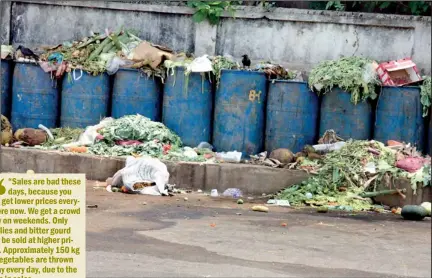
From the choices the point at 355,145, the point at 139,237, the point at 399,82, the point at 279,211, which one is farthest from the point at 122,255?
the point at 399,82

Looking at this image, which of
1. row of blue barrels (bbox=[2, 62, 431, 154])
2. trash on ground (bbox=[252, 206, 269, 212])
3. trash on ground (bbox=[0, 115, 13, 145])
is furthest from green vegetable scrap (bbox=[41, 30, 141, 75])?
trash on ground (bbox=[252, 206, 269, 212])

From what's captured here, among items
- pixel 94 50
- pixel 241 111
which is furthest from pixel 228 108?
pixel 94 50

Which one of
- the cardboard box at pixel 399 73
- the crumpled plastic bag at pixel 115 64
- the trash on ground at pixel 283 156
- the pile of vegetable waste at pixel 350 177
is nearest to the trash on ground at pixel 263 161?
the trash on ground at pixel 283 156

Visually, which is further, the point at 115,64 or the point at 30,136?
Answer: the point at 115,64

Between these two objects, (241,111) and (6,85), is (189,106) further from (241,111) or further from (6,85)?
(6,85)

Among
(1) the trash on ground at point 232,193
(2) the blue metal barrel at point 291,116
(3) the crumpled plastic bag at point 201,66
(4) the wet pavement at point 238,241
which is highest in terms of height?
(3) the crumpled plastic bag at point 201,66

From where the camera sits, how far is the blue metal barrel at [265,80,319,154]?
1073 centimetres

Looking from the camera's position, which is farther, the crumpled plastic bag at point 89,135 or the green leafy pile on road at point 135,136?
the crumpled plastic bag at point 89,135

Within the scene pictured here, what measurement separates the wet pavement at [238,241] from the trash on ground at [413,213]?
10cm

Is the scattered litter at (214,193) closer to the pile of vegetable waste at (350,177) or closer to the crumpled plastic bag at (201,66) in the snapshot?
the pile of vegetable waste at (350,177)

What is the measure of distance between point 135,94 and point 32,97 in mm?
1384

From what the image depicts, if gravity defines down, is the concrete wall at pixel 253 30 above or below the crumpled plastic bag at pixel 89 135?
above

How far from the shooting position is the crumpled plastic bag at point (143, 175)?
966cm

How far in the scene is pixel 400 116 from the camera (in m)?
10.6
